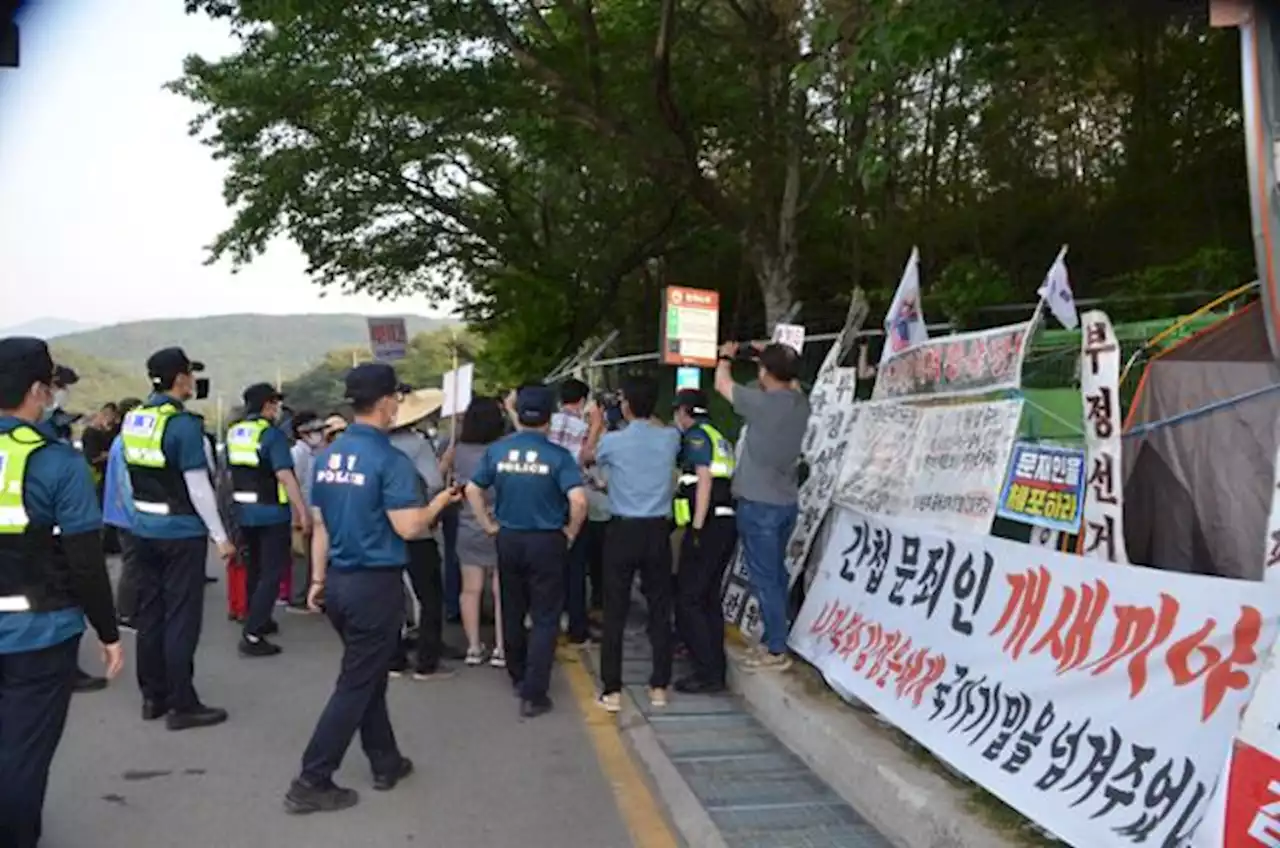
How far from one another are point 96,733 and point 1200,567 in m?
5.66

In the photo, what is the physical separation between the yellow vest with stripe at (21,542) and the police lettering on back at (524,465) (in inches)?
102

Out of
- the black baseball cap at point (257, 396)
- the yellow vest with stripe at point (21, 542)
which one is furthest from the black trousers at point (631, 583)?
the black baseball cap at point (257, 396)

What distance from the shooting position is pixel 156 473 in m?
6.04

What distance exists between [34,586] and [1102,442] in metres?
4.23

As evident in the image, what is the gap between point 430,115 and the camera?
16406 mm

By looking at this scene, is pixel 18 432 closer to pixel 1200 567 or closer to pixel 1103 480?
pixel 1103 480

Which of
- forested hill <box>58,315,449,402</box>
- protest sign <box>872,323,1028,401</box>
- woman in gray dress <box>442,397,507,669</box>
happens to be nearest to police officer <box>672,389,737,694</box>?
protest sign <box>872,323,1028,401</box>

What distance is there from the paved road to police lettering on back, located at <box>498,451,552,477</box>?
56.2 inches

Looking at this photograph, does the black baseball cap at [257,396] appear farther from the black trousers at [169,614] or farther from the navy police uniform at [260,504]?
the black trousers at [169,614]

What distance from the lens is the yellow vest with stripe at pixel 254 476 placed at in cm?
808

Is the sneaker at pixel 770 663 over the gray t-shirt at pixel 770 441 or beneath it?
beneath

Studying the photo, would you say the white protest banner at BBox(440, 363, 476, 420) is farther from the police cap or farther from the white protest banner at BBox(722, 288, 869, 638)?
the police cap

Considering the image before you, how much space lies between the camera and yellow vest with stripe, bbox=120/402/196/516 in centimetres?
603

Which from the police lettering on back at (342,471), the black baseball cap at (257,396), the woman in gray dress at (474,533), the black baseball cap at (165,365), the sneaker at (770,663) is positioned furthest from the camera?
the black baseball cap at (257,396)
